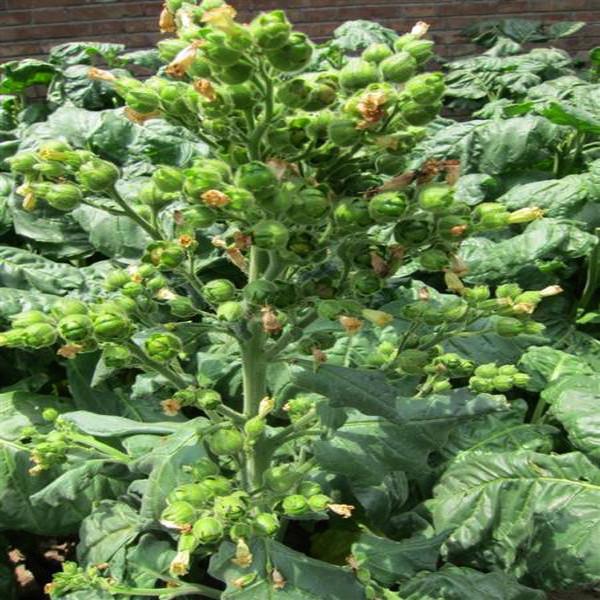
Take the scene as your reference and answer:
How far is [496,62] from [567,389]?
233 cm

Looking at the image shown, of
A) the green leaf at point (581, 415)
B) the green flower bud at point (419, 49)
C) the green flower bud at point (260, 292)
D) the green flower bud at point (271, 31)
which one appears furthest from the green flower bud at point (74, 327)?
the green leaf at point (581, 415)

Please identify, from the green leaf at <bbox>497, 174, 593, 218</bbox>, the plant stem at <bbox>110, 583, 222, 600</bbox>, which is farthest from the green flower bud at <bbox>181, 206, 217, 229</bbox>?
the green leaf at <bbox>497, 174, 593, 218</bbox>

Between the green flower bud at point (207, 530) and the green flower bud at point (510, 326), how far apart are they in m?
0.55

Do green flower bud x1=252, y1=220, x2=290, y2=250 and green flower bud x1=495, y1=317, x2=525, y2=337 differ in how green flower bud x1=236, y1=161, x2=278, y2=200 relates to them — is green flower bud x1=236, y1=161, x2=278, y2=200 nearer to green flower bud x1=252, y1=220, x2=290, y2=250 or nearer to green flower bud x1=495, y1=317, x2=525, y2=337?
green flower bud x1=252, y1=220, x2=290, y2=250

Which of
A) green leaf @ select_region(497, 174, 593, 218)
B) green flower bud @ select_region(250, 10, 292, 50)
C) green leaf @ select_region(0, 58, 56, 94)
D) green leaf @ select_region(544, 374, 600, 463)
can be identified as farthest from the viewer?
green leaf @ select_region(0, 58, 56, 94)

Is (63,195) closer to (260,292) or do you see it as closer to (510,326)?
(260,292)

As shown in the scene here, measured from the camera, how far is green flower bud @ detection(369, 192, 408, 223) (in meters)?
1.00

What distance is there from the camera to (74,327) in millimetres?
1089

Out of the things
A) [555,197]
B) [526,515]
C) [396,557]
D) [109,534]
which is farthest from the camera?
[555,197]

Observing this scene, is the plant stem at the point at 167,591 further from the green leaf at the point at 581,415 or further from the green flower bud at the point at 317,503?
the green leaf at the point at 581,415

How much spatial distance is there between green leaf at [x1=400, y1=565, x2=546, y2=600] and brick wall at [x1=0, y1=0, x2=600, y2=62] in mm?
4310

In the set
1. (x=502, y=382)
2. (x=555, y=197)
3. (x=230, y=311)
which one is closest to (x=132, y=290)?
(x=230, y=311)

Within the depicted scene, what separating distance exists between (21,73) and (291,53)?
8.53 feet

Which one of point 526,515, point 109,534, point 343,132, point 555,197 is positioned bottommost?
point 526,515
